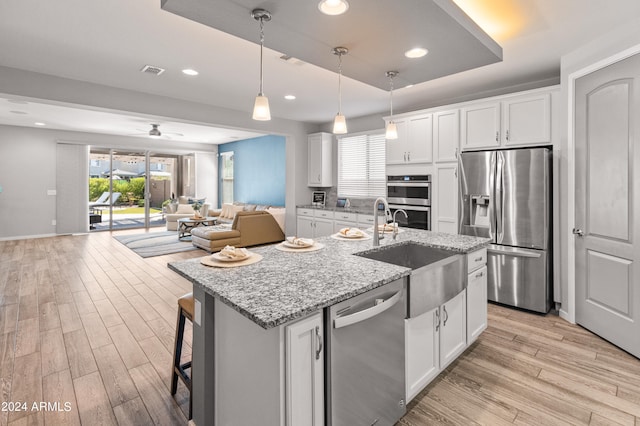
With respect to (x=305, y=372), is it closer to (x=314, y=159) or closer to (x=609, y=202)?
(x=609, y=202)

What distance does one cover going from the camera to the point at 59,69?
351 centimetres

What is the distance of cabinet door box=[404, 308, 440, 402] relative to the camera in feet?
5.98

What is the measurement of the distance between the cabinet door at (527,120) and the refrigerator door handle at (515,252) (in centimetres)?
117

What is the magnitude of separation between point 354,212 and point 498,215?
229cm

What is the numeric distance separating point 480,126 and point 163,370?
4.08m

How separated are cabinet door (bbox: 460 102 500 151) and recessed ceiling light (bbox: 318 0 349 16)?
2.71 metres

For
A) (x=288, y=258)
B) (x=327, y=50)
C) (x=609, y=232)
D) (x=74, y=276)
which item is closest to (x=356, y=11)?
(x=327, y=50)

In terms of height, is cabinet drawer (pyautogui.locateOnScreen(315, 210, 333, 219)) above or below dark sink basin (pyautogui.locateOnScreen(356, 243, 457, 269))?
above

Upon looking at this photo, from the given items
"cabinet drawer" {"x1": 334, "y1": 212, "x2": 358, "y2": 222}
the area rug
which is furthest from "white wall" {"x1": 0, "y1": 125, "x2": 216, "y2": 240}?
"cabinet drawer" {"x1": 334, "y1": 212, "x2": 358, "y2": 222}

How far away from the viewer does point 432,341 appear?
Answer: 202 centimetres

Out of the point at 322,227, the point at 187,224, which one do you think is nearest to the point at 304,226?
the point at 322,227

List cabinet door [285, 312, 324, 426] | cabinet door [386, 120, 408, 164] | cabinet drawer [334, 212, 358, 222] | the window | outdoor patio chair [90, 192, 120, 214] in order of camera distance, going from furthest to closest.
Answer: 1. outdoor patio chair [90, 192, 120, 214]
2. the window
3. cabinet drawer [334, 212, 358, 222]
4. cabinet door [386, 120, 408, 164]
5. cabinet door [285, 312, 324, 426]

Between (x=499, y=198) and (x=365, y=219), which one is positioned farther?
(x=365, y=219)

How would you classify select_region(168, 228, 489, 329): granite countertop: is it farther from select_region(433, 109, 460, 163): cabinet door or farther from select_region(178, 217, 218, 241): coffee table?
select_region(178, 217, 218, 241): coffee table
